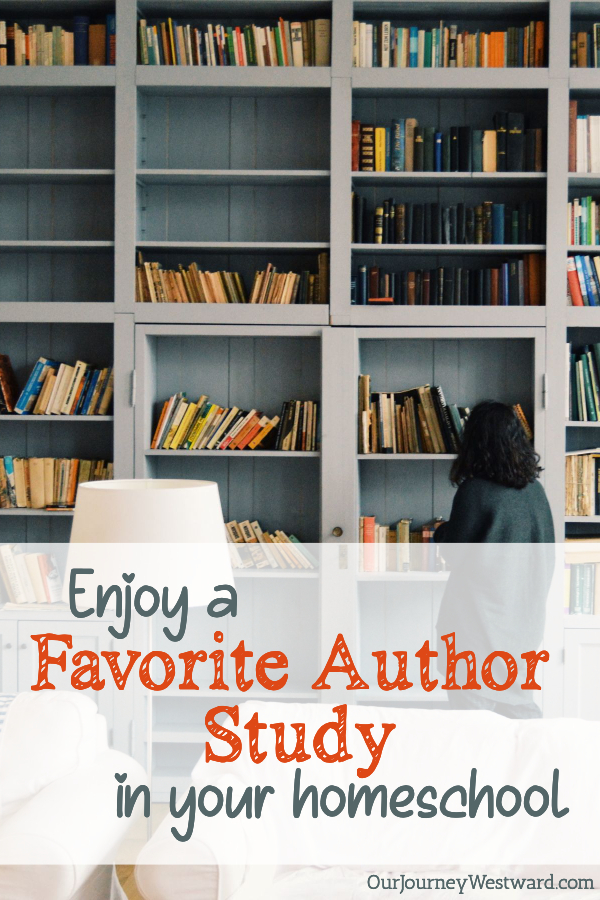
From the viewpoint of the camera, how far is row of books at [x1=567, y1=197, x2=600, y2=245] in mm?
3072

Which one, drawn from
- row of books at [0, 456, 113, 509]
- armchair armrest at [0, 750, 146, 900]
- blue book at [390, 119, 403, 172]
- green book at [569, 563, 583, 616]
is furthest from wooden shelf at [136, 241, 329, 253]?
armchair armrest at [0, 750, 146, 900]

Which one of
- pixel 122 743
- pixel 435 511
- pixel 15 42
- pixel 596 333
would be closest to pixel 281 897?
pixel 122 743

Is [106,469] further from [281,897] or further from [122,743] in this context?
[281,897]

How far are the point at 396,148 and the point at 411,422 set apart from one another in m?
1.06

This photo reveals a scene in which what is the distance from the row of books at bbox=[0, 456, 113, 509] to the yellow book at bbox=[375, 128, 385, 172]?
1.57 meters

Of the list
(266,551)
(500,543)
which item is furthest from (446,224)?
(266,551)

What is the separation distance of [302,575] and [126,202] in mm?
1582

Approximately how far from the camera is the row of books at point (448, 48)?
301 centimetres

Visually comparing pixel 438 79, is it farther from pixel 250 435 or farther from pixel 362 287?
pixel 250 435

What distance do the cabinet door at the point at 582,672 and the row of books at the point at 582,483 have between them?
0.46 meters

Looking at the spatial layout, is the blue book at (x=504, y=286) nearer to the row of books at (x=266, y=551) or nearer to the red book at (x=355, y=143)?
the red book at (x=355, y=143)

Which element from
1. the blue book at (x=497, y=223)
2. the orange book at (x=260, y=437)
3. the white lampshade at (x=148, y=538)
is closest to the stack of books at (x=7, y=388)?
the orange book at (x=260, y=437)

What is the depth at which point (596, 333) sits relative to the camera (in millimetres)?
3252

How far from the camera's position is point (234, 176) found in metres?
3.06
